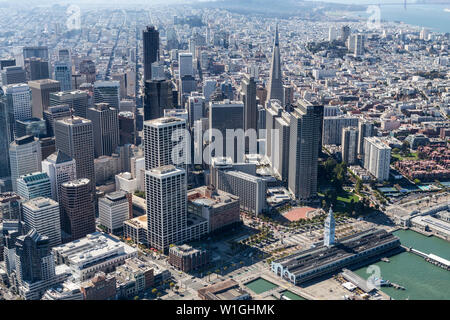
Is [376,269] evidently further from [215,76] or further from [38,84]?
[215,76]

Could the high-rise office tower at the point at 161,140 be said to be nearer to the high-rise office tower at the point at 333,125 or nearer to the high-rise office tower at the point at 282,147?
the high-rise office tower at the point at 282,147

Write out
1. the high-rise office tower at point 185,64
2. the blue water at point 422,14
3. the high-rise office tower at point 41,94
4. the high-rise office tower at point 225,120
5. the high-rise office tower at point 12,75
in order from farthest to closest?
the high-rise office tower at point 185,64 → the blue water at point 422,14 → the high-rise office tower at point 12,75 → the high-rise office tower at point 41,94 → the high-rise office tower at point 225,120

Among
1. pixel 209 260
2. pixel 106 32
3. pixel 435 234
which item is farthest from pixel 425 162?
pixel 106 32

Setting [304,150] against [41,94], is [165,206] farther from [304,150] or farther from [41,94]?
[41,94]

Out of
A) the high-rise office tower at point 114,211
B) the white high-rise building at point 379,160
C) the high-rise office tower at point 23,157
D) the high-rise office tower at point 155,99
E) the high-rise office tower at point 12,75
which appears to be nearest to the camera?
the high-rise office tower at point 114,211

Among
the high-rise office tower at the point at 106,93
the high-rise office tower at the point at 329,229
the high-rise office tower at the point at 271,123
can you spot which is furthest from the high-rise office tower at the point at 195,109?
the high-rise office tower at the point at 329,229

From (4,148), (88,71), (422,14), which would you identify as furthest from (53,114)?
(422,14)

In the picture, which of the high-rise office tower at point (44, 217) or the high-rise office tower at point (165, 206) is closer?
the high-rise office tower at point (44, 217)
